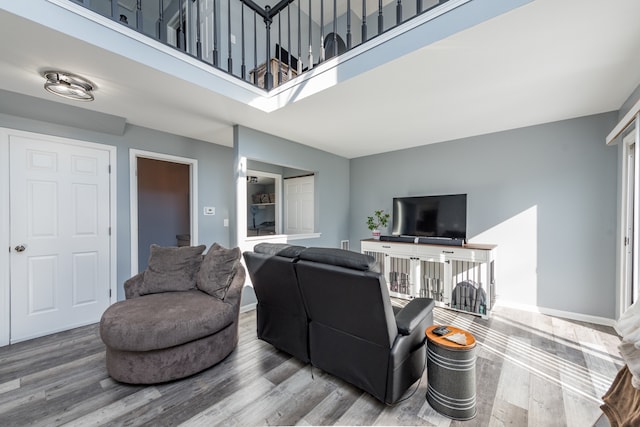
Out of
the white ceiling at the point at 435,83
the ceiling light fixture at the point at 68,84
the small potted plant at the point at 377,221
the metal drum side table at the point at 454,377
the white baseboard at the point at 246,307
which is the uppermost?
the white ceiling at the point at 435,83

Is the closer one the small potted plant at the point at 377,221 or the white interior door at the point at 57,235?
the white interior door at the point at 57,235

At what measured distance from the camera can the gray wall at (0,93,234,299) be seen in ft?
8.83

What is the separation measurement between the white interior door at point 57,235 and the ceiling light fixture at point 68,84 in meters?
0.92

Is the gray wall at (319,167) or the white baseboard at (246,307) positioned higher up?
the gray wall at (319,167)

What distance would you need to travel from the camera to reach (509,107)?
2834mm

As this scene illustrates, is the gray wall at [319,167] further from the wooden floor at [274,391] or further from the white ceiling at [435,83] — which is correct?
the wooden floor at [274,391]

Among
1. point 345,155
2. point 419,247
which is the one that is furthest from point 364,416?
point 345,155

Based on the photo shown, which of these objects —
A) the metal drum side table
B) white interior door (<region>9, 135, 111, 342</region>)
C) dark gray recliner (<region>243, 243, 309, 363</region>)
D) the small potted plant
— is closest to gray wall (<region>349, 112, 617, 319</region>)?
the small potted plant

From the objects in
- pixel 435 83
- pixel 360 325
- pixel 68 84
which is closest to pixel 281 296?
pixel 360 325

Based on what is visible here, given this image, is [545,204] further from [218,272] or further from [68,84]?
[68,84]

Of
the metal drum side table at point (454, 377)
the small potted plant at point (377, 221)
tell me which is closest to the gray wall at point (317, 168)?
the small potted plant at point (377, 221)

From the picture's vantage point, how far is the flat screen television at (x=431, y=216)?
3670 mm

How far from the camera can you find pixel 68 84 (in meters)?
2.19

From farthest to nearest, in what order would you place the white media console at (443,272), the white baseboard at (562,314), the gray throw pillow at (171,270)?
the white media console at (443,272) → the white baseboard at (562,314) → the gray throw pillow at (171,270)
